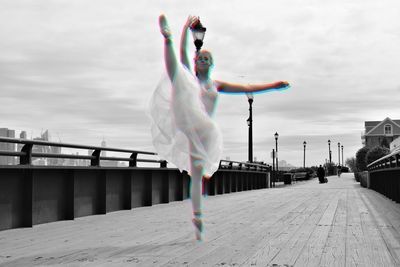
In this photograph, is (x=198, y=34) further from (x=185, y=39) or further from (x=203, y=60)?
(x=185, y=39)

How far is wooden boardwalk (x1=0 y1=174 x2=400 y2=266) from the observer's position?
5316 millimetres

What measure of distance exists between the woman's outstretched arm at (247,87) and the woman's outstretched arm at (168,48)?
70 cm

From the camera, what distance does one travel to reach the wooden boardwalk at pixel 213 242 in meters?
5.32

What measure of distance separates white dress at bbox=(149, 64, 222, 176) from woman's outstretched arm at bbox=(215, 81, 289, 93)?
0.13 m

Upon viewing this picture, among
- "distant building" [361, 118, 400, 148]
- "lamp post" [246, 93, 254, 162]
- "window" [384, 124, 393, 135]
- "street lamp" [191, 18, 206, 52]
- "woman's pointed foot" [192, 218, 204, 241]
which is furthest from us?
"window" [384, 124, 393, 135]

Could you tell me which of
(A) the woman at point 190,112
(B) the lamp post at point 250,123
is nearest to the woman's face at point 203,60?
(A) the woman at point 190,112

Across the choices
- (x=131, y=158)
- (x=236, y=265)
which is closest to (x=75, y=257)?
(x=236, y=265)

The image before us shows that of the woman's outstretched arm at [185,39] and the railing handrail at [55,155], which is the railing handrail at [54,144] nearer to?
the railing handrail at [55,155]

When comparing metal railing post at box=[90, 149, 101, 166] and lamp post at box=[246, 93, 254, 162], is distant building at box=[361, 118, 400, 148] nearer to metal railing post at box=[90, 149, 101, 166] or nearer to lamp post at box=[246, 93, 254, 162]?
lamp post at box=[246, 93, 254, 162]

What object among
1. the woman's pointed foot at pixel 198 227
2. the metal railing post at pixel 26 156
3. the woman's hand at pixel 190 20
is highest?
the woman's hand at pixel 190 20

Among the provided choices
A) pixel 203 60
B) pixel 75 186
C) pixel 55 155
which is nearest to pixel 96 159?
pixel 75 186

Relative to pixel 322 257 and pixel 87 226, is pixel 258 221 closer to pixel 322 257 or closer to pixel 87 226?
pixel 87 226

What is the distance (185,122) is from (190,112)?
5.5 inches

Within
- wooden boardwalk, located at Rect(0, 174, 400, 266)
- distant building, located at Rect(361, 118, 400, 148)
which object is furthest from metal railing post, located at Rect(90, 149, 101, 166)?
distant building, located at Rect(361, 118, 400, 148)
